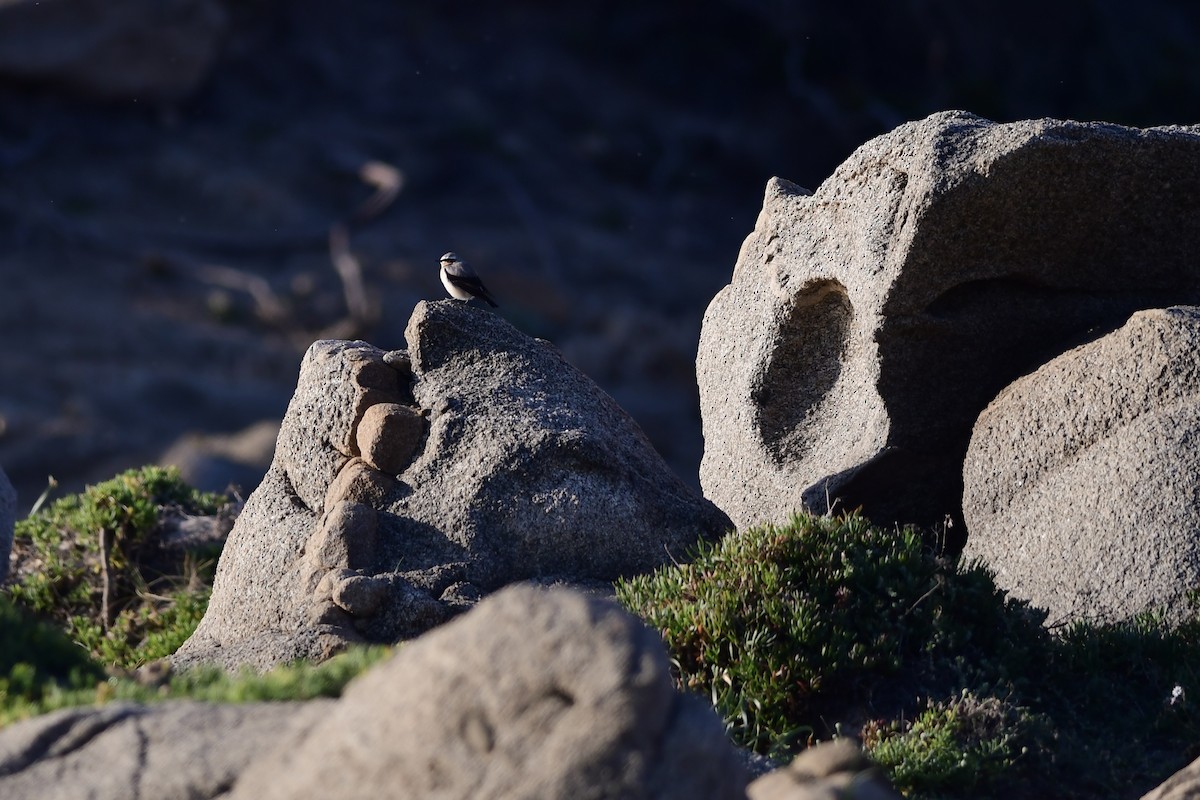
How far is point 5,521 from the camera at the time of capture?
5949 millimetres

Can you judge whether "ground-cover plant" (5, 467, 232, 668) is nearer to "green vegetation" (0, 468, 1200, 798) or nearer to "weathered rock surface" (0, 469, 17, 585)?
"weathered rock surface" (0, 469, 17, 585)

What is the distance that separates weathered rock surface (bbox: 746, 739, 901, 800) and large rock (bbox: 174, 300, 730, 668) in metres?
2.60

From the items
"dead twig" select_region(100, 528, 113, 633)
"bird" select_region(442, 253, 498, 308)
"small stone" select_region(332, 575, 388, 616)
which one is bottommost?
"small stone" select_region(332, 575, 388, 616)

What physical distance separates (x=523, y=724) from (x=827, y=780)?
79 centimetres

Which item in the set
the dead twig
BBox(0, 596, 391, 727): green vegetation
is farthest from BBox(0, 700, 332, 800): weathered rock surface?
the dead twig

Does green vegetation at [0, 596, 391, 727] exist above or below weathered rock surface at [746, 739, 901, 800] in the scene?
above

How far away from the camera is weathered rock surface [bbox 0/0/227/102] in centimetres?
2731

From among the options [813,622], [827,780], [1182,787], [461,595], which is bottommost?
[1182,787]

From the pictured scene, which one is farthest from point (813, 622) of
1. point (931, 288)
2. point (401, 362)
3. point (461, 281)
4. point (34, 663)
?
point (461, 281)

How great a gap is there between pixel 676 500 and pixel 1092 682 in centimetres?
199

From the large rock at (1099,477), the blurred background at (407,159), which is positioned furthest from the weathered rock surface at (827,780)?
the blurred background at (407,159)

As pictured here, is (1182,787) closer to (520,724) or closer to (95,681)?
(520,724)

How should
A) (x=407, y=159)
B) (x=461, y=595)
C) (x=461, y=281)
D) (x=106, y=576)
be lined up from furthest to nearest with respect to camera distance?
(x=407, y=159), (x=106, y=576), (x=461, y=281), (x=461, y=595)

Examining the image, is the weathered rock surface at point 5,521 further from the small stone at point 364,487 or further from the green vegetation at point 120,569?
the small stone at point 364,487
